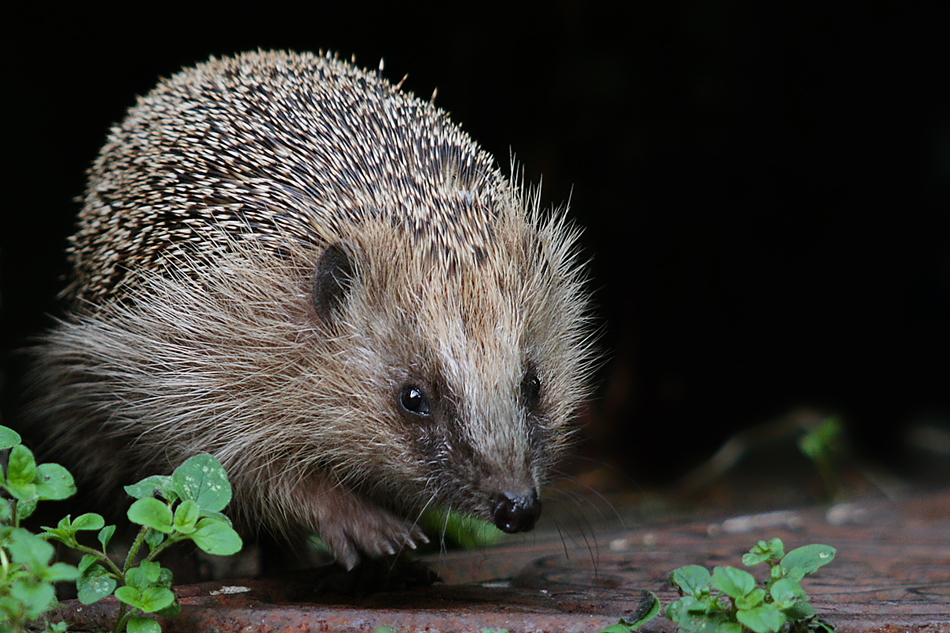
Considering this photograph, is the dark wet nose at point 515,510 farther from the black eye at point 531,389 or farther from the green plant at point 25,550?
the green plant at point 25,550

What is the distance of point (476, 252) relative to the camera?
372 centimetres

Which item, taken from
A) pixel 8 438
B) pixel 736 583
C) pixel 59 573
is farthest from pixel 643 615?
pixel 8 438

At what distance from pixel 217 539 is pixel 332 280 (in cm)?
143

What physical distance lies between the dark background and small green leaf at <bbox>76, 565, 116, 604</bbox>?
537 cm

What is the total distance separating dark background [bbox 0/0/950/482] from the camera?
8.18 meters

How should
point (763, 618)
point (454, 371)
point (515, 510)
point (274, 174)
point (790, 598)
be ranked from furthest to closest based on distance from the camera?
point (274, 174)
point (454, 371)
point (515, 510)
point (790, 598)
point (763, 618)

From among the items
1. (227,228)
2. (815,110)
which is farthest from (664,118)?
(227,228)

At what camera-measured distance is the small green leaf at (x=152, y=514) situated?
2627 mm

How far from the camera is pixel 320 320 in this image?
385 centimetres

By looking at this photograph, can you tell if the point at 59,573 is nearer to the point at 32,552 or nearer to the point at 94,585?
the point at 32,552

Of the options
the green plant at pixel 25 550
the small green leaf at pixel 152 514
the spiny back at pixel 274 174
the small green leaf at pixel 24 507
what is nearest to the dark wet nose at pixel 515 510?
the spiny back at pixel 274 174

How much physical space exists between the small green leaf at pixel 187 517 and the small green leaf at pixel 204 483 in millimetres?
105

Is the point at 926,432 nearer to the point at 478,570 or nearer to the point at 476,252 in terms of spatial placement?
the point at 478,570

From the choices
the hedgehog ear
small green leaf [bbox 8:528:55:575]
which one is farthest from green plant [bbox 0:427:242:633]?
the hedgehog ear
